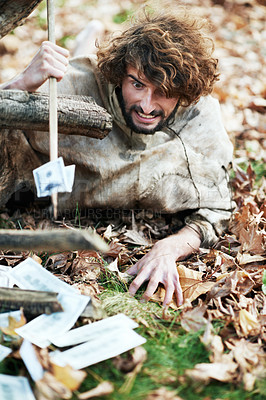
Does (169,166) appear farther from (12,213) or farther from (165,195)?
(12,213)

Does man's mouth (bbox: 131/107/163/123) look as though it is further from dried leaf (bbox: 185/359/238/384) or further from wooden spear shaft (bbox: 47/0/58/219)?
dried leaf (bbox: 185/359/238/384)

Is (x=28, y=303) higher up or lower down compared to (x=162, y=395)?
higher up

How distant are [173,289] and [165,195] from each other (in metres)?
0.95

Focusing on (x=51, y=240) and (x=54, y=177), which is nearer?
(x=51, y=240)

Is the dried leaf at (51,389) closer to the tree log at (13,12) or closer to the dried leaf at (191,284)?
the dried leaf at (191,284)

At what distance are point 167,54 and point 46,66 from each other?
0.76 meters

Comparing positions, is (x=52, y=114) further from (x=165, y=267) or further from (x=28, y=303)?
(x=165, y=267)

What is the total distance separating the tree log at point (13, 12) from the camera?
227cm

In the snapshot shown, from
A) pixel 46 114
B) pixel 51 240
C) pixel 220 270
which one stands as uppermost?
pixel 46 114

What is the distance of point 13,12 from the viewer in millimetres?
2320

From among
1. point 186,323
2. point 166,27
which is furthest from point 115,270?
point 166,27

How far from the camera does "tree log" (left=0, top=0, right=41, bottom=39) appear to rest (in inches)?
Answer: 89.4

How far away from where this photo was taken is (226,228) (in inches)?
127

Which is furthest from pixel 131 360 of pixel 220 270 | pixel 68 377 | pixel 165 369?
pixel 220 270
